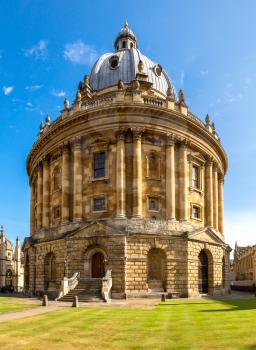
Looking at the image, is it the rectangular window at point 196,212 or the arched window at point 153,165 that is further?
the rectangular window at point 196,212

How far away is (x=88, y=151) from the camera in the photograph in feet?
→ 141

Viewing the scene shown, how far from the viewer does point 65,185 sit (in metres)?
43.7

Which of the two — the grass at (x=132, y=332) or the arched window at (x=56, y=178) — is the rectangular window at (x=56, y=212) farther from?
the grass at (x=132, y=332)

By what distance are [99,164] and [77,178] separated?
274 centimetres

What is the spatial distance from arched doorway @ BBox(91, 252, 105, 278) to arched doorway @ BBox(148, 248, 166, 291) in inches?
178

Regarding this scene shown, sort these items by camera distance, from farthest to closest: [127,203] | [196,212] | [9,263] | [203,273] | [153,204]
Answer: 1. [9,263]
2. [196,212]
3. [203,273]
4. [153,204]
5. [127,203]

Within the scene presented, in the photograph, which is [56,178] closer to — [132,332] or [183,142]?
[183,142]

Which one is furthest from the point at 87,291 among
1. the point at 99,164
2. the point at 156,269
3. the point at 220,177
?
the point at 220,177

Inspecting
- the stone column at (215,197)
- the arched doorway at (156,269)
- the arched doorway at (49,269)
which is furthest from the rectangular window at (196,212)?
the arched doorway at (49,269)

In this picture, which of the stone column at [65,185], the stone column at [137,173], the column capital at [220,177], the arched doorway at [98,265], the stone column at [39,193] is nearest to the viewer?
the arched doorway at [98,265]

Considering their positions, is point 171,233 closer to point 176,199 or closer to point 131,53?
point 176,199

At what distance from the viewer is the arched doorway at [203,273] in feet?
139

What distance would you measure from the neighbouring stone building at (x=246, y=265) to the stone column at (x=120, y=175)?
210 ft

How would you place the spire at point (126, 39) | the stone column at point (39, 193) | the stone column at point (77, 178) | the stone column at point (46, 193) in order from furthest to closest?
1. the spire at point (126, 39)
2. the stone column at point (39, 193)
3. the stone column at point (46, 193)
4. the stone column at point (77, 178)
